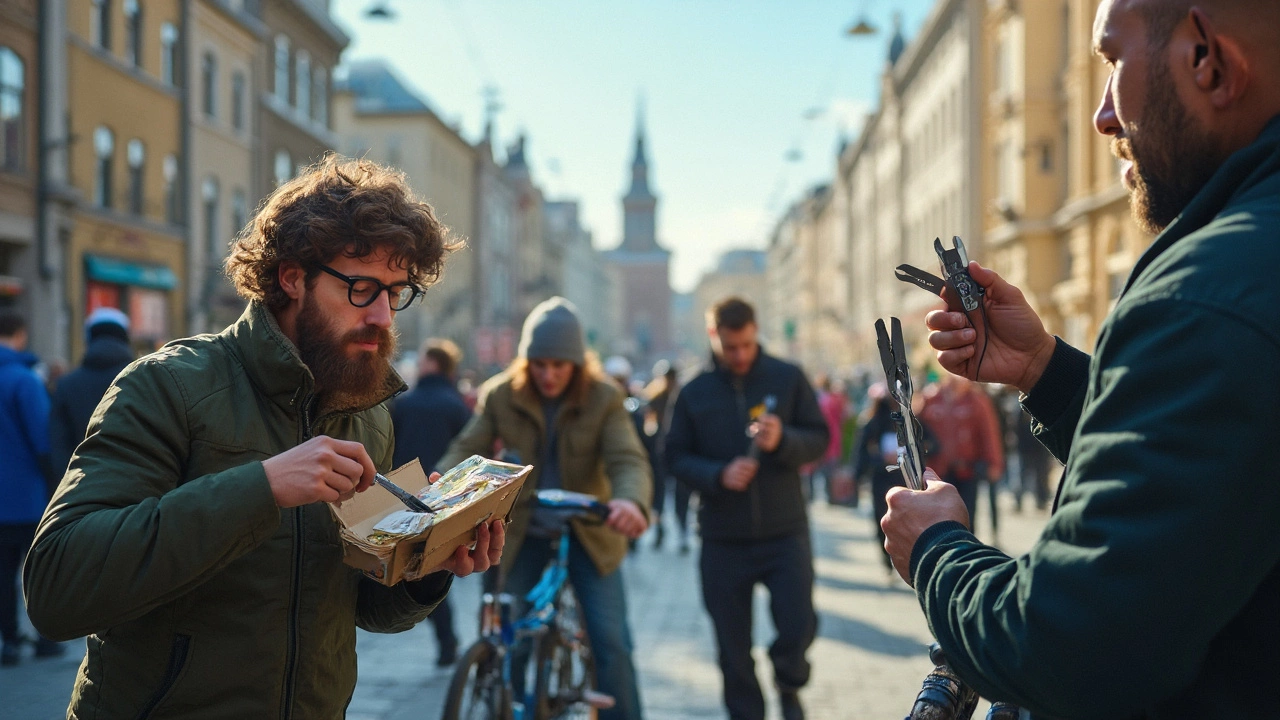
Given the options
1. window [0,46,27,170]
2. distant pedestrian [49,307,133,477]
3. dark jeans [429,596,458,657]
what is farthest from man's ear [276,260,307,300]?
window [0,46,27,170]

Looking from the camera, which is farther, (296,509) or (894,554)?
(296,509)

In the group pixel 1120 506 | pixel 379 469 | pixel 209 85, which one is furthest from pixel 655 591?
pixel 209 85

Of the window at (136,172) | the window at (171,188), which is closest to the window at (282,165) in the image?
the window at (171,188)

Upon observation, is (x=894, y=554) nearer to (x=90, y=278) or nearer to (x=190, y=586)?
(x=190, y=586)

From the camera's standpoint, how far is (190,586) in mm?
2193

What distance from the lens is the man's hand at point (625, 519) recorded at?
521 cm

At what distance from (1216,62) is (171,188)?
28189 mm

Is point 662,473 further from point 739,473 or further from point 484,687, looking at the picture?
point 484,687

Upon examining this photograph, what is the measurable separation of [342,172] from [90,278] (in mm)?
22575

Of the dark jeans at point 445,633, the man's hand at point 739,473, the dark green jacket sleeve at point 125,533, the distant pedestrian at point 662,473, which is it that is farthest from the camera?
the distant pedestrian at point 662,473

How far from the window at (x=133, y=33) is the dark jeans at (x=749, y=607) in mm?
22803

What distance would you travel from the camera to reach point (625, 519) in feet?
17.1

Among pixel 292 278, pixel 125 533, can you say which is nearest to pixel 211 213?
pixel 292 278

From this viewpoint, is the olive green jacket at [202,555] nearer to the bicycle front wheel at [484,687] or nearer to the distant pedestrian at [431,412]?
the bicycle front wheel at [484,687]
